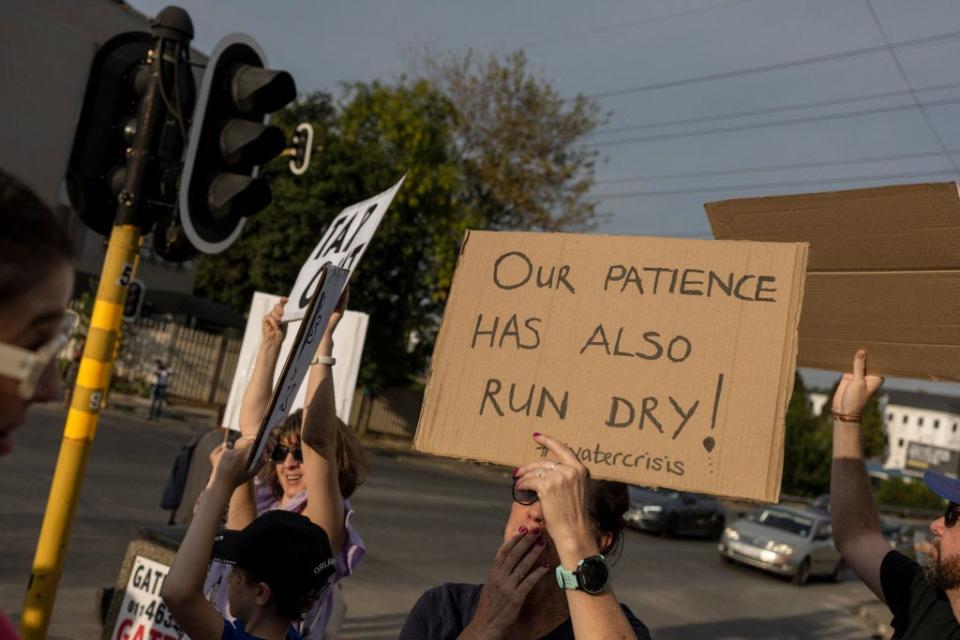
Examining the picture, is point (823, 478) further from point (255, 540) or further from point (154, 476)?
point (255, 540)

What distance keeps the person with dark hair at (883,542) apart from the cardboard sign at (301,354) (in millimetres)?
1635

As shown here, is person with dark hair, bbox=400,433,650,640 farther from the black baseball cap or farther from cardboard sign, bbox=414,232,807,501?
the black baseball cap

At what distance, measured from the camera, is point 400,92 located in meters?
31.1

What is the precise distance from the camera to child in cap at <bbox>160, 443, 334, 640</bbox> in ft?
8.70

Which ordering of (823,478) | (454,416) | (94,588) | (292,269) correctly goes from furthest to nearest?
(823,478)
(292,269)
(94,588)
(454,416)

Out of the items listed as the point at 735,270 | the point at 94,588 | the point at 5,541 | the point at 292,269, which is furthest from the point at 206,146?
the point at 292,269

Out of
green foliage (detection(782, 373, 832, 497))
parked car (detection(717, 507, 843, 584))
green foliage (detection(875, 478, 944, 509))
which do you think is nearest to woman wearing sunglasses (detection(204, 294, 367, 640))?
parked car (detection(717, 507, 843, 584))

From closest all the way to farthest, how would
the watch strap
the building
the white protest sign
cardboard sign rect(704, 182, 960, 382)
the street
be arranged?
the watch strap → cardboard sign rect(704, 182, 960, 382) → the white protest sign → the street → the building

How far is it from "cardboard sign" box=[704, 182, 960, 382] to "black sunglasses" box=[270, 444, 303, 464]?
192 centimetres

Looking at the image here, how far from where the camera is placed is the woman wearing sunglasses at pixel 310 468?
343 cm

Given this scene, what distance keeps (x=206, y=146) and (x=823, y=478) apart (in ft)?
168

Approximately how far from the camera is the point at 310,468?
135 inches

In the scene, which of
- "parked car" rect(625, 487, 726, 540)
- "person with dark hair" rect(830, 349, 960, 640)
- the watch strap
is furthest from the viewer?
"parked car" rect(625, 487, 726, 540)

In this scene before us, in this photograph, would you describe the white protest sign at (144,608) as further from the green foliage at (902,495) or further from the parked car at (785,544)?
the green foliage at (902,495)
